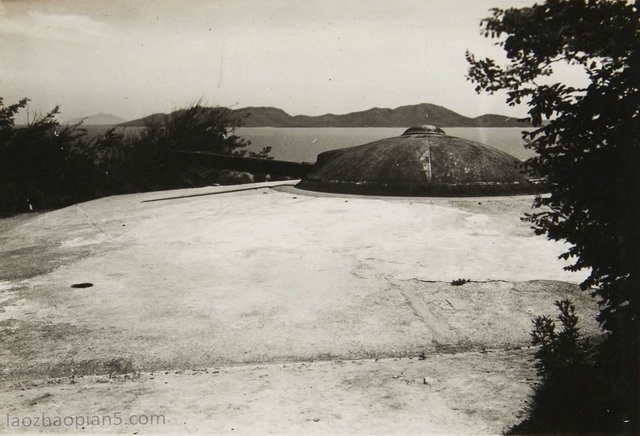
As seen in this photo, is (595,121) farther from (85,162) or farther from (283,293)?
(85,162)

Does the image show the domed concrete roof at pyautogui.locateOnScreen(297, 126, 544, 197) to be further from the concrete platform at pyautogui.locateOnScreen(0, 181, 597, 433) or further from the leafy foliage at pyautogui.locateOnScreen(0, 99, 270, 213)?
the leafy foliage at pyautogui.locateOnScreen(0, 99, 270, 213)

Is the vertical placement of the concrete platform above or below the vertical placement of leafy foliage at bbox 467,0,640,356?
below

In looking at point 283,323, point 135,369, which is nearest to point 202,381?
point 135,369

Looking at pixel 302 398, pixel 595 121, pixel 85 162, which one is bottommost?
pixel 302 398

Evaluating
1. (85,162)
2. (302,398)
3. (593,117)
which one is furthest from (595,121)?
(85,162)

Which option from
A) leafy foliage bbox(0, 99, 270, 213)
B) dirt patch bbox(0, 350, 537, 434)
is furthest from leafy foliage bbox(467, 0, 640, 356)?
leafy foliage bbox(0, 99, 270, 213)

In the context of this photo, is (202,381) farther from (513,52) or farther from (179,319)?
(513,52)
